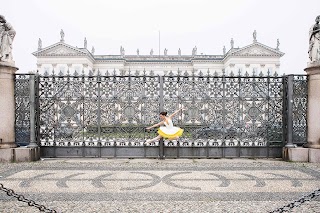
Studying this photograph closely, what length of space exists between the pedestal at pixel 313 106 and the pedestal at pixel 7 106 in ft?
31.3

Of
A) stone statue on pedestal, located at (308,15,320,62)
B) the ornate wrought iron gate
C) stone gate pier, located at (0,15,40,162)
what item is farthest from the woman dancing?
stone statue on pedestal, located at (308,15,320,62)

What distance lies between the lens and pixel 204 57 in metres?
71.3

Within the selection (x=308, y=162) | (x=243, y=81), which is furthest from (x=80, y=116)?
(x=308, y=162)

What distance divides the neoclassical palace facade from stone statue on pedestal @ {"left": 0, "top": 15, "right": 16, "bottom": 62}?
58.7 meters

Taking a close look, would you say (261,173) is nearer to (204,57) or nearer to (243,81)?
(243,81)

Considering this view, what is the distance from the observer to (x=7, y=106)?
9.77 metres

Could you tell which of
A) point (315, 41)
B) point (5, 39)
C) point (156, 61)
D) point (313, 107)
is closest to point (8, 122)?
point (5, 39)

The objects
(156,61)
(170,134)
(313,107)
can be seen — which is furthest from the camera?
(156,61)

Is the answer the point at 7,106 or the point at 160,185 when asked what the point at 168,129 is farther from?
the point at 7,106

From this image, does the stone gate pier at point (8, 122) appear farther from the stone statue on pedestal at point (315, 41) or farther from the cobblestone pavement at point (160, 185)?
the stone statue on pedestal at point (315, 41)

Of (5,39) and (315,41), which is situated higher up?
(5,39)

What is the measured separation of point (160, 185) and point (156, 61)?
64942 millimetres

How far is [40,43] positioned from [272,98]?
70012 millimetres

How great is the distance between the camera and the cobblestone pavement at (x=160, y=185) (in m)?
5.42
